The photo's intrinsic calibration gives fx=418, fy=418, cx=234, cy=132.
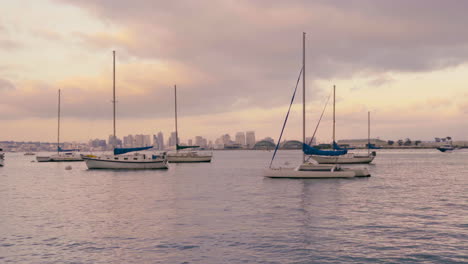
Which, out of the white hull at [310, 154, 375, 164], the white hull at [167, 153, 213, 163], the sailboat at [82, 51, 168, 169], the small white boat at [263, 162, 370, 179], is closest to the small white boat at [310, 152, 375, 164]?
the white hull at [310, 154, 375, 164]

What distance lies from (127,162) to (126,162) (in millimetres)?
166

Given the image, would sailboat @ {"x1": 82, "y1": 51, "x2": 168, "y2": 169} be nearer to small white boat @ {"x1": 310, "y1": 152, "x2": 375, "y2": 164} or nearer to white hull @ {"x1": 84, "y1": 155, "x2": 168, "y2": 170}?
white hull @ {"x1": 84, "y1": 155, "x2": 168, "y2": 170}

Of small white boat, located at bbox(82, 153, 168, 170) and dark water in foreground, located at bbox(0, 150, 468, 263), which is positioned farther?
small white boat, located at bbox(82, 153, 168, 170)

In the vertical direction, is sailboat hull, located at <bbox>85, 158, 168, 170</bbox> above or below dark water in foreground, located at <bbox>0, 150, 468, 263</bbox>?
above

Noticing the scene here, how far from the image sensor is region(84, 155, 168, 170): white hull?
69438 millimetres

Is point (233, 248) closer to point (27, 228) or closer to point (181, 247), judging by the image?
point (181, 247)

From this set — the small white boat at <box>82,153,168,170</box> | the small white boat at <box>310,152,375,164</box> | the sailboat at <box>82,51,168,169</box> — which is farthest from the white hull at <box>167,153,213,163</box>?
the small white boat at <box>310,152,375,164</box>

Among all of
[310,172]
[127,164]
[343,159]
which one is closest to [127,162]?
[127,164]

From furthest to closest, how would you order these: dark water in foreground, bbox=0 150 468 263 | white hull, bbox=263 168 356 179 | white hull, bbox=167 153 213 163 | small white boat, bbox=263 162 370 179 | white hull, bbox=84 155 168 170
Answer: white hull, bbox=167 153 213 163, white hull, bbox=84 155 168 170, small white boat, bbox=263 162 370 179, white hull, bbox=263 168 356 179, dark water in foreground, bbox=0 150 468 263

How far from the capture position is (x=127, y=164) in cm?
6975

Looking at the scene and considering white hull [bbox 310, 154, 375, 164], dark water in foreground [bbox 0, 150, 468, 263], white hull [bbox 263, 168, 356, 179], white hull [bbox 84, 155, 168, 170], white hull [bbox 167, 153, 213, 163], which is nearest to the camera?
dark water in foreground [bbox 0, 150, 468, 263]

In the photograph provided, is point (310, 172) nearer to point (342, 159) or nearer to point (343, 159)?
point (342, 159)

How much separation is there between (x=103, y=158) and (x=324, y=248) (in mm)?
59102

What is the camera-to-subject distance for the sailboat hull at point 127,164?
69.5 m
